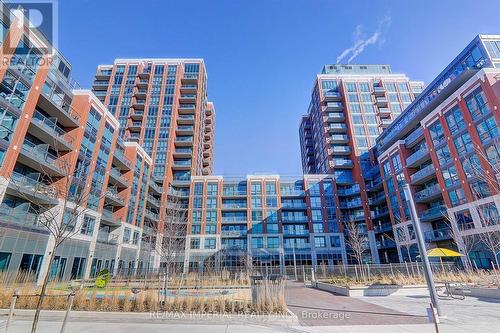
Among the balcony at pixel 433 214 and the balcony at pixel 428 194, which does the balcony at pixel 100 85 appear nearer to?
the balcony at pixel 428 194

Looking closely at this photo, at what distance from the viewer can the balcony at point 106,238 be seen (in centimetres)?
3519

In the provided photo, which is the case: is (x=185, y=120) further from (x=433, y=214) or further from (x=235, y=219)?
(x=433, y=214)

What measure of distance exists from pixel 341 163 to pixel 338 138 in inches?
267

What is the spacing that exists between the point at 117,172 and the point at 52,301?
33.1 meters

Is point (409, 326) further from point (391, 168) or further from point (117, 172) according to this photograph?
point (391, 168)

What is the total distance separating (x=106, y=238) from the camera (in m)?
36.9

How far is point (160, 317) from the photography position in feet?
31.3

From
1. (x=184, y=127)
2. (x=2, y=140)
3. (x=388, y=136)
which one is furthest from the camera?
(x=184, y=127)

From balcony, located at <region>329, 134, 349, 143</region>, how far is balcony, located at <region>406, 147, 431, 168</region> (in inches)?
813

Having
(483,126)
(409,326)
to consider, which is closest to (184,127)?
(483,126)

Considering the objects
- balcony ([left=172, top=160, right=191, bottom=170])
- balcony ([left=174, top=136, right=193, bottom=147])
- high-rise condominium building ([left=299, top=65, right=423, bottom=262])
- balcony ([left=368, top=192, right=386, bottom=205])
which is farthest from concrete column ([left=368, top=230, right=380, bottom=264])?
balcony ([left=174, top=136, right=193, bottom=147])

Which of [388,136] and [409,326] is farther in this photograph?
[388,136]

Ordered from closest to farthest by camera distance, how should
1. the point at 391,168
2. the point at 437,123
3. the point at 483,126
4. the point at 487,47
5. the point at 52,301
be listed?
1. the point at 52,301
2. the point at 483,126
3. the point at 487,47
4. the point at 437,123
5. the point at 391,168

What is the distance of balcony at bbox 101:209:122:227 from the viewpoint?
3638cm
